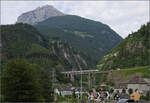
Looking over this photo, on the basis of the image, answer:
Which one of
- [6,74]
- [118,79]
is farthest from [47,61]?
[6,74]

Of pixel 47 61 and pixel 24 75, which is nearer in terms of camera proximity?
pixel 24 75

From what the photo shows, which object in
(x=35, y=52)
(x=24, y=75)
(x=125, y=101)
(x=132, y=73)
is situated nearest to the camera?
(x=125, y=101)

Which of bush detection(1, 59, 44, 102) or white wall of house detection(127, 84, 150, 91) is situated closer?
bush detection(1, 59, 44, 102)

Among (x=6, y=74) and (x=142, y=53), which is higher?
(x=142, y=53)

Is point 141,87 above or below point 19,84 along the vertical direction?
above

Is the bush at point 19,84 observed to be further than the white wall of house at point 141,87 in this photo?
No

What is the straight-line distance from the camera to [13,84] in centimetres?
3634

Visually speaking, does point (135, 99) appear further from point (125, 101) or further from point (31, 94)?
point (31, 94)

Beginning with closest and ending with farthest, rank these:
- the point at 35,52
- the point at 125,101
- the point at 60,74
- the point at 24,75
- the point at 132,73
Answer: the point at 125,101 < the point at 24,75 < the point at 132,73 < the point at 60,74 < the point at 35,52

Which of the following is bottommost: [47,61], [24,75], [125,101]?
[125,101]

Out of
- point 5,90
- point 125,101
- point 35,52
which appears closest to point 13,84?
point 5,90

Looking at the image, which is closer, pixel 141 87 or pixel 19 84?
pixel 19 84

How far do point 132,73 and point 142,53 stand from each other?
124 feet

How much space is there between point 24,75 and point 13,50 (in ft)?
541
